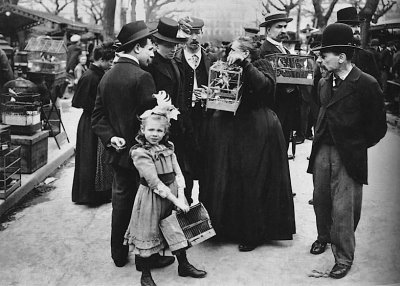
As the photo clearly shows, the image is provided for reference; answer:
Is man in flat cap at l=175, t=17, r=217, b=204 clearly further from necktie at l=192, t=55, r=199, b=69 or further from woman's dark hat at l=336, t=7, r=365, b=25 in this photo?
woman's dark hat at l=336, t=7, r=365, b=25

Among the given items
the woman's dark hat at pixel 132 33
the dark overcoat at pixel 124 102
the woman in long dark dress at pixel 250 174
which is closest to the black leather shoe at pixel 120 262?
the dark overcoat at pixel 124 102

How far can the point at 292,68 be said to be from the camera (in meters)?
5.46

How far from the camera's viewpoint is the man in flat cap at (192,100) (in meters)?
5.01

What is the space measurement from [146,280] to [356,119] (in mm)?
2114

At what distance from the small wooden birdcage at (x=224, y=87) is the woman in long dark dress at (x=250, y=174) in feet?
0.77

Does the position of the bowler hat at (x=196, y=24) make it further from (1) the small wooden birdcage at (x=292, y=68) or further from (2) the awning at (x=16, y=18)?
(2) the awning at (x=16, y=18)

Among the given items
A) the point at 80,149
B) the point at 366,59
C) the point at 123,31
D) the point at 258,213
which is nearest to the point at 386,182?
the point at 366,59

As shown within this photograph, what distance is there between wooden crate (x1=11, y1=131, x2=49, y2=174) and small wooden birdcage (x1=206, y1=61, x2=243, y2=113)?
3.41m

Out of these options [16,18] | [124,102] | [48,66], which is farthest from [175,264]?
[16,18]

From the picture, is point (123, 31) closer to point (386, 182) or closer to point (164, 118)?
point (164, 118)

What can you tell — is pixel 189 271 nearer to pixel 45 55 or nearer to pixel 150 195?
pixel 150 195

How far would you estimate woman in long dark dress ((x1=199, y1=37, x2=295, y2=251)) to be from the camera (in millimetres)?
4898

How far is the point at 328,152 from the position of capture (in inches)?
176

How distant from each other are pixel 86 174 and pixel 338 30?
3537 mm
